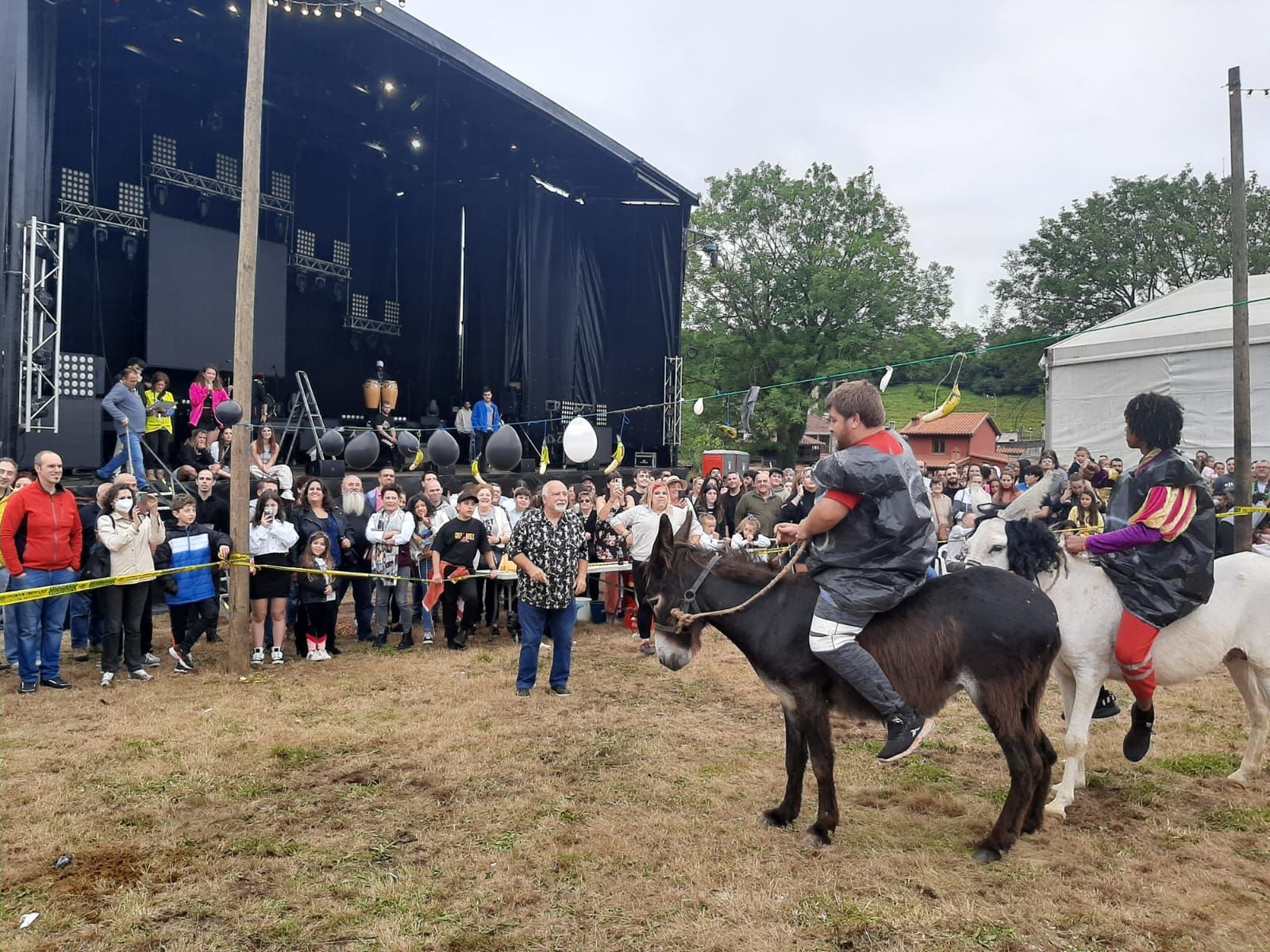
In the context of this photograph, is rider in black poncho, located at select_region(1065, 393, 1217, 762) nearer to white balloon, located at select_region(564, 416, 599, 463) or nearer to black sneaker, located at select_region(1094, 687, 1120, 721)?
black sneaker, located at select_region(1094, 687, 1120, 721)

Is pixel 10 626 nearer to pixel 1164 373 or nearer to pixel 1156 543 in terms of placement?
pixel 1156 543

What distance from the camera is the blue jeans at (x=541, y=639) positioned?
22.2 ft

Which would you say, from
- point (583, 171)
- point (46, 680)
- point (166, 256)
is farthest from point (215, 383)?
point (583, 171)

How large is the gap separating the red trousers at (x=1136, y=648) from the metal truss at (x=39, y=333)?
1088 centimetres

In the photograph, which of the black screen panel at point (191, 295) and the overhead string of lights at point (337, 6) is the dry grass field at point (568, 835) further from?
the overhead string of lights at point (337, 6)

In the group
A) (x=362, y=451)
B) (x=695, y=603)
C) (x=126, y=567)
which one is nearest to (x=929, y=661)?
(x=695, y=603)

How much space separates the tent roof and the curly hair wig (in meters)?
13.5

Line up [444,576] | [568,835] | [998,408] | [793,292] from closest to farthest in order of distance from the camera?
[568,835] < [444,576] < [793,292] < [998,408]

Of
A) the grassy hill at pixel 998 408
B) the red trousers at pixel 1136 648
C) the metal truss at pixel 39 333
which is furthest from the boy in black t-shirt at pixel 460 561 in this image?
the grassy hill at pixel 998 408

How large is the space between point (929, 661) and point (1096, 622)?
50.4 inches

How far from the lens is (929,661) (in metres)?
3.89

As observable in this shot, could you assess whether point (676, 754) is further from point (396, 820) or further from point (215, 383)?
point (215, 383)

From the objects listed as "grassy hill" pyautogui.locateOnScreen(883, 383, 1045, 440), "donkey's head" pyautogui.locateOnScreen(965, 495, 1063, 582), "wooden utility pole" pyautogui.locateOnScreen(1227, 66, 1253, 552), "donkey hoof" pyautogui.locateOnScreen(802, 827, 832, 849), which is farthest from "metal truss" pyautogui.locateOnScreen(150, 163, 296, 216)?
"grassy hill" pyautogui.locateOnScreen(883, 383, 1045, 440)

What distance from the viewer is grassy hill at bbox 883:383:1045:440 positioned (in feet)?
162
